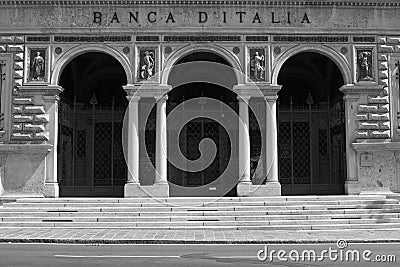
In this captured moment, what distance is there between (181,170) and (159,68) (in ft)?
21.0

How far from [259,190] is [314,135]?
6591 millimetres

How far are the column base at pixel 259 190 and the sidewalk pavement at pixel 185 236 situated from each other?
4.34 m

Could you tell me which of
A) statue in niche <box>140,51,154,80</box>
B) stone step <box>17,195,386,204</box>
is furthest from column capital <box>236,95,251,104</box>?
stone step <box>17,195,386,204</box>

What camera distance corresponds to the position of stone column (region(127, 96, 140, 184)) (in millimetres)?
22938

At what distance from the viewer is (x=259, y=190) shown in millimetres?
22875

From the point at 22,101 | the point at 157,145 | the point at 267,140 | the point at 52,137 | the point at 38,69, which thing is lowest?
the point at 157,145

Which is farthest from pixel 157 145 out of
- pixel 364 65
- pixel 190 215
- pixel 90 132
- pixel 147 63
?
pixel 364 65

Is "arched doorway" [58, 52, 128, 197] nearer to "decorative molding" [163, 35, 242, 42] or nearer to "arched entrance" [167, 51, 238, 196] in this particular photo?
"arched entrance" [167, 51, 238, 196]

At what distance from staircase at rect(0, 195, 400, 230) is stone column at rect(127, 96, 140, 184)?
1432mm

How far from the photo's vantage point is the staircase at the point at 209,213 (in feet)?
63.4

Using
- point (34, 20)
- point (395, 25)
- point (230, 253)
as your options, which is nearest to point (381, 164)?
point (395, 25)

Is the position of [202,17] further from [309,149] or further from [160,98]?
[309,149]

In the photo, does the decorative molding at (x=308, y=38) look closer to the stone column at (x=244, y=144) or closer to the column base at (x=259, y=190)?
the stone column at (x=244, y=144)

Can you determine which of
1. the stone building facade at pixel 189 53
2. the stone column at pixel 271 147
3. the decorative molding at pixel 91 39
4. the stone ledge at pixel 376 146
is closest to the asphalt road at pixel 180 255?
the stone column at pixel 271 147
